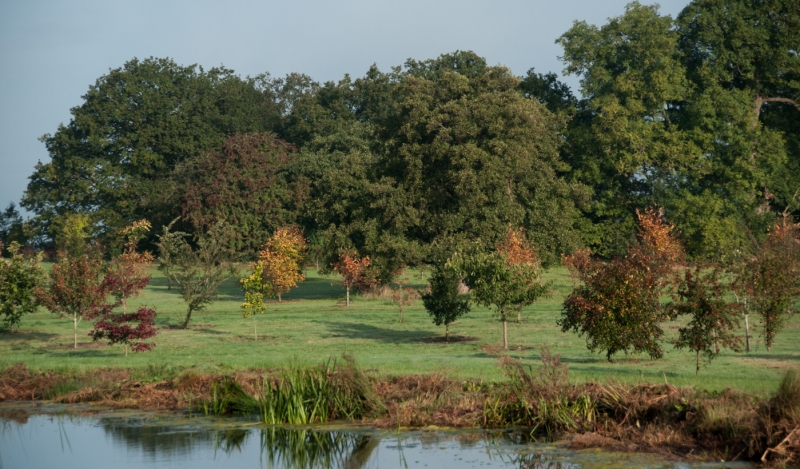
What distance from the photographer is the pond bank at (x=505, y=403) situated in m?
13.5

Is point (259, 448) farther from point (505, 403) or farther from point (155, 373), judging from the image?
point (155, 373)

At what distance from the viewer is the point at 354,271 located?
43312 mm

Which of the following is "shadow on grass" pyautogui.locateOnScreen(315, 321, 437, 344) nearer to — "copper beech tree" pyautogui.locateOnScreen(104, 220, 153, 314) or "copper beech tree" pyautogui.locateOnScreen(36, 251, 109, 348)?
"copper beech tree" pyautogui.locateOnScreen(104, 220, 153, 314)

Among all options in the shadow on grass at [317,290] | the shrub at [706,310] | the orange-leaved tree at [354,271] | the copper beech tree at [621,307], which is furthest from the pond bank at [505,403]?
the shadow on grass at [317,290]

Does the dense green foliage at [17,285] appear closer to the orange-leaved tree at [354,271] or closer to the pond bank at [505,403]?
the pond bank at [505,403]

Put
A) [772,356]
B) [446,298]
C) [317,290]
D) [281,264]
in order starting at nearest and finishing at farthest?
[772,356] < [446,298] < [281,264] < [317,290]

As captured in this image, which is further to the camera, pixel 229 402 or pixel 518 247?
pixel 518 247

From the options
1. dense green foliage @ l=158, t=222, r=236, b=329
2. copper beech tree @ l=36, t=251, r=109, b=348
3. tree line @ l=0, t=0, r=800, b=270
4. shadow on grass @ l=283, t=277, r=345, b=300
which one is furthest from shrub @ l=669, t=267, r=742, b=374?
shadow on grass @ l=283, t=277, r=345, b=300

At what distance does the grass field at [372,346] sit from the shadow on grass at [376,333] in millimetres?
37

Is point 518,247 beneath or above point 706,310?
above

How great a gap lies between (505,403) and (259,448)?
182 inches

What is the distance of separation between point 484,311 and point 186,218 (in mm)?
29724

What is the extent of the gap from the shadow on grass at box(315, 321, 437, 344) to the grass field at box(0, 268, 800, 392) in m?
0.04

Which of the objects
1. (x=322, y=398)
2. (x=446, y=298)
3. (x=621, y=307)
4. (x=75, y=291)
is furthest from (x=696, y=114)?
(x=322, y=398)
